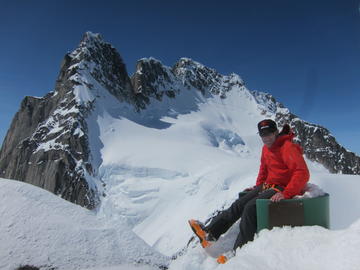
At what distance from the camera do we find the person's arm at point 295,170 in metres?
3.71

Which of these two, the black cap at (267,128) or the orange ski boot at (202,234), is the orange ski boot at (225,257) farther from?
the black cap at (267,128)

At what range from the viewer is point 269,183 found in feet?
14.3

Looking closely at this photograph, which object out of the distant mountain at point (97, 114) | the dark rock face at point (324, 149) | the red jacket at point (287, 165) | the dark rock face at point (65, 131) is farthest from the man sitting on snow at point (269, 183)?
the dark rock face at point (324, 149)

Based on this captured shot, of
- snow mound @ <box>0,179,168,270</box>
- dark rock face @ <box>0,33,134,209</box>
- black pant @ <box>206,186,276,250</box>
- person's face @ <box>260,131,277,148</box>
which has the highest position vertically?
dark rock face @ <box>0,33,134,209</box>

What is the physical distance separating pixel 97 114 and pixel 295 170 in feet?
167

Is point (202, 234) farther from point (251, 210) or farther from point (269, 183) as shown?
point (269, 183)

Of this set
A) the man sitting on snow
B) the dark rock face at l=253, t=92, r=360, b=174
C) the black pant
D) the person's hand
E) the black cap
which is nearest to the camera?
the person's hand

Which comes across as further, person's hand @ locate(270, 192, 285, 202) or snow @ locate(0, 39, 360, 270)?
person's hand @ locate(270, 192, 285, 202)

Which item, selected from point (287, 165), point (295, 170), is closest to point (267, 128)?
point (287, 165)

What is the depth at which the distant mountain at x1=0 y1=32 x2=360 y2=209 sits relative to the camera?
44594 mm

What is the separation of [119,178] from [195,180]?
33.9 ft

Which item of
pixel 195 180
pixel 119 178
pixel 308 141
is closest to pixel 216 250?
pixel 195 180

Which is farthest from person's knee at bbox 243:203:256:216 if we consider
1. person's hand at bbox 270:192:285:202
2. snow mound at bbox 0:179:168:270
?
snow mound at bbox 0:179:168:270

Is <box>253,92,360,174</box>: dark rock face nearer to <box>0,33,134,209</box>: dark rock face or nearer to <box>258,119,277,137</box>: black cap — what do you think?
<box>0,33,134,209</box>: dark rock face
